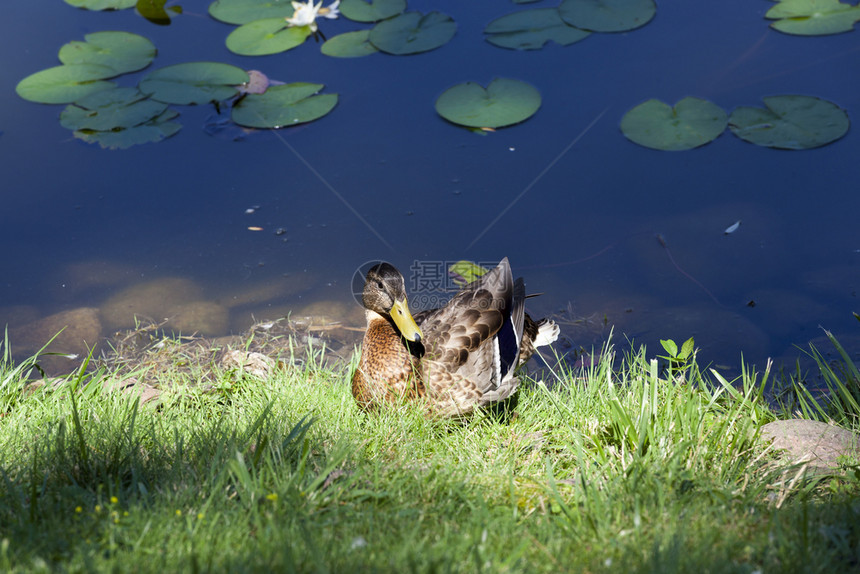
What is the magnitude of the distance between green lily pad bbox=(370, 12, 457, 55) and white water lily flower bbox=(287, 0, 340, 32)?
460 mm

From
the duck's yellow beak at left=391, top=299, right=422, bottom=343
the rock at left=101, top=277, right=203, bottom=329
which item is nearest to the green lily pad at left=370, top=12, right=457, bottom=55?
the rock at left=101, top=277, right=203, bottom=329

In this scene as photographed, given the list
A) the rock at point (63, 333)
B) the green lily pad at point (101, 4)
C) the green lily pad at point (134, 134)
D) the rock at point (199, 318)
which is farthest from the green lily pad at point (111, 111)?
the rock at point (199, 318)

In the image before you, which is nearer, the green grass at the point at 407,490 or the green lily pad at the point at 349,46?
the green grass at the point at 407,490

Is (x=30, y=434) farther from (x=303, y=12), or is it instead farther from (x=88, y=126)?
(x=303, y=12)

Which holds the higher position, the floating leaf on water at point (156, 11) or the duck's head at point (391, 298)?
the floating leaf on water at point (156, 11)

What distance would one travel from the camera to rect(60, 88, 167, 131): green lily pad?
15.8 ft

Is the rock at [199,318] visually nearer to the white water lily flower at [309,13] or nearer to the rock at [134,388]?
the rock at [134,388]

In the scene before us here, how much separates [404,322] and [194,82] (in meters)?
3.06

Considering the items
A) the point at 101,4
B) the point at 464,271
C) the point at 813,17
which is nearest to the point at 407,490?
the point at 464,271

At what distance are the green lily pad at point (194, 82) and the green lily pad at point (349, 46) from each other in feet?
2.30

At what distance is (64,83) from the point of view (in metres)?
5.09

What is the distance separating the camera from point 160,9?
5918mm

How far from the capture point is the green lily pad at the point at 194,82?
195 inches

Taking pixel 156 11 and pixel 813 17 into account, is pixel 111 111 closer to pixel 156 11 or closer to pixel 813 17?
pixel 156 11
